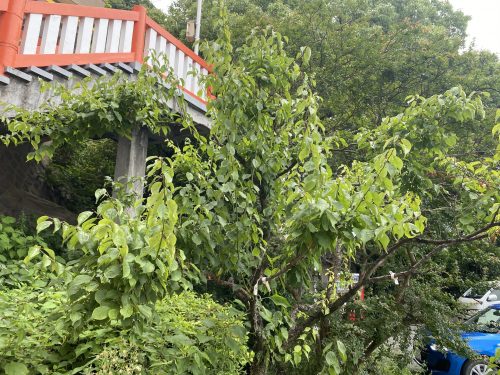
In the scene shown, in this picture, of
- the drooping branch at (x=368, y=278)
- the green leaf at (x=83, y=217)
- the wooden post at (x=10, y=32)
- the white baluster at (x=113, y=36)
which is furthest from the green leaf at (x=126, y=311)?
the white baluster at (x=113, y=36)

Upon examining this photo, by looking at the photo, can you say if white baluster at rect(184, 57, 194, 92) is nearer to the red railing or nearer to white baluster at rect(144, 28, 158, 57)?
the red railing

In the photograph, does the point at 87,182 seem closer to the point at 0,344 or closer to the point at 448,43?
the point at 0,344

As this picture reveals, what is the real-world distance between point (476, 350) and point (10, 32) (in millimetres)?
6933

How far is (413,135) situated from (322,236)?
151 centimetres

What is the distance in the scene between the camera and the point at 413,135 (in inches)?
124

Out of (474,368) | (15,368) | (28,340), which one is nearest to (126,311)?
(15,368)

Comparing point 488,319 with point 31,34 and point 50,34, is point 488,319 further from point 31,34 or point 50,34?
point 31,34

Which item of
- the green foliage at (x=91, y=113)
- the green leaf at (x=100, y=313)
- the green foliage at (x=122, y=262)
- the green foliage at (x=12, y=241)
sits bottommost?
the green leaf at (x=100, y=313)

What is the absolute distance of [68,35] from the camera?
16.0 ft

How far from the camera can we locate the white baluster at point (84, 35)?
503cm

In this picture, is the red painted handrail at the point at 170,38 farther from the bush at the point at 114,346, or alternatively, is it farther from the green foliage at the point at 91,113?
the bush at the point at 114,346

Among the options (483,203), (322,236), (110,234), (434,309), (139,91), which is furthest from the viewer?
(434,309)

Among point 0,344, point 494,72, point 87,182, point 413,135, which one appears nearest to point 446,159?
point 413,135

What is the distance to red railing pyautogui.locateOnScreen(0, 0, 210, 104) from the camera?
437 centimetres
